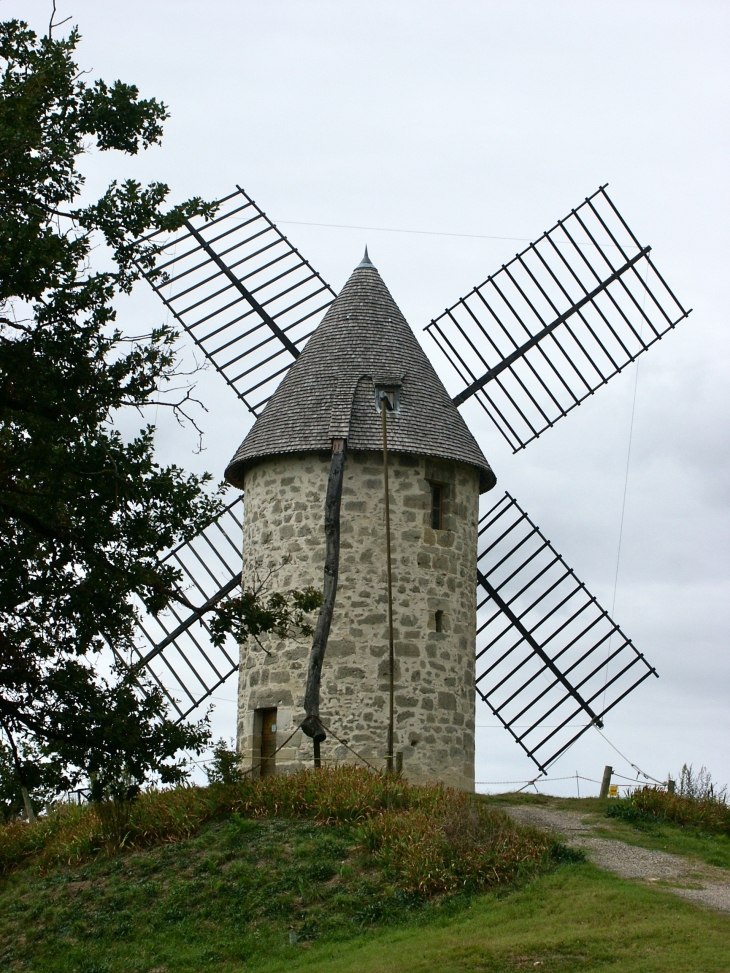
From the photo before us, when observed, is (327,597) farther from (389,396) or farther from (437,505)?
(389,396)

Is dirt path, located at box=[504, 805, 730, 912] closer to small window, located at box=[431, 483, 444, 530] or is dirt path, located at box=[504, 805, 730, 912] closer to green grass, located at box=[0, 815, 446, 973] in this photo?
green grass, located at box=[0, 815, 446, 973]

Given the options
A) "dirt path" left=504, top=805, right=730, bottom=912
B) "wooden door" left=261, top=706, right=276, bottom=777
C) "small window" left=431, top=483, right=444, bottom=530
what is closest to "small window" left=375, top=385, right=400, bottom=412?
"small window" left=431, top=483, right=444, bottom=530

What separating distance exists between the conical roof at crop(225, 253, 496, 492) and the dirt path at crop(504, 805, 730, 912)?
5.60 metres

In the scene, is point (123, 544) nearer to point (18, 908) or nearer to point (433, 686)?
point (18, 908)

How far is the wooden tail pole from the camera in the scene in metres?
19.6

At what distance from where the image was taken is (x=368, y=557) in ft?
68.3

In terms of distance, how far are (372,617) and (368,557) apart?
852mm

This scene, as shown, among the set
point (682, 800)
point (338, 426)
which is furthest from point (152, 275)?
point (682, 800)

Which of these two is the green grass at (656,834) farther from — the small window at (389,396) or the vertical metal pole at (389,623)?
the small window at (389,396)

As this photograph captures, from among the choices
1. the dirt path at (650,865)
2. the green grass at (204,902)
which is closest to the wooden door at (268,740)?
the green grass at (204,902)

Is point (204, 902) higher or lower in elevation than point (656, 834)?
lower

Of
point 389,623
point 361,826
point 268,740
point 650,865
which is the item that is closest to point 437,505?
point 389,623

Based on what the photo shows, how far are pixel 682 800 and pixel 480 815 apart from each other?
4155 millimetres

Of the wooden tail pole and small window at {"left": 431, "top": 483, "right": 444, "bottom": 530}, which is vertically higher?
small window at {"left": 431, "top": 483, "right": 444, "bottom": 530}
